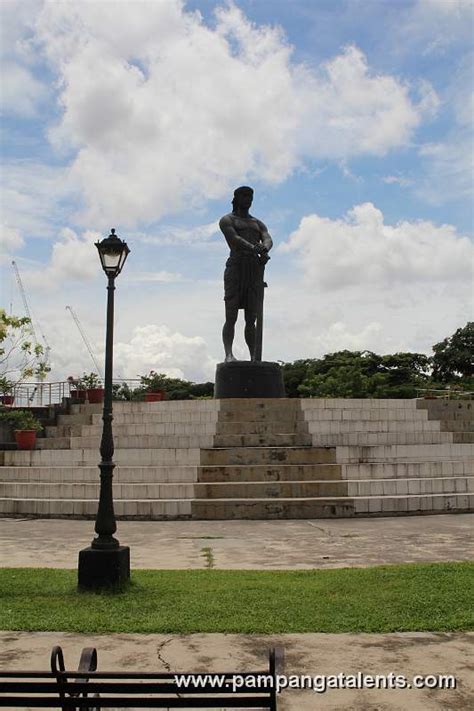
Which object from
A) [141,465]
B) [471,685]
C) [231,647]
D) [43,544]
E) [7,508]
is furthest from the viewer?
[141,465]

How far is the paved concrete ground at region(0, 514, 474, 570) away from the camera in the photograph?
292 inches

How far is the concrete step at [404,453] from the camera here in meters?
12.7

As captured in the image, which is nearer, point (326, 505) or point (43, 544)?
point (43, 544)

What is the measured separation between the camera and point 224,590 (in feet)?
18.9

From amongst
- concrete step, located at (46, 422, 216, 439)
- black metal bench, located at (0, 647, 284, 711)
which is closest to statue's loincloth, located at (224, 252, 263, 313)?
concrete step, located at (46, 422, 216, 439)

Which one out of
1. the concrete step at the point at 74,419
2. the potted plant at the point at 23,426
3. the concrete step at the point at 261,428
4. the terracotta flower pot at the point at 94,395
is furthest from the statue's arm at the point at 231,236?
the potted plant at the point at 23,426

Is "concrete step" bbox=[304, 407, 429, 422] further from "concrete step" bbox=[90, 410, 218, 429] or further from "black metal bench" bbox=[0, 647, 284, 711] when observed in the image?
"black metal bench" bbox=[0, 647, 284, 711]

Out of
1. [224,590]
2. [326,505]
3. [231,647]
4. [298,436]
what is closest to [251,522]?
[326,505]

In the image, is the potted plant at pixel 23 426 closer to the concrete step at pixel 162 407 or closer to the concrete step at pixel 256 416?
the concrete step at pixel 162 407

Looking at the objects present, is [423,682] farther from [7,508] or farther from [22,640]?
[7,508]

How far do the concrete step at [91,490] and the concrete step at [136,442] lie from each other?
1.87 metres

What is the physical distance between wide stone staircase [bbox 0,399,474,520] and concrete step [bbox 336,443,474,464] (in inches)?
0.8

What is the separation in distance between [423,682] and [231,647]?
1.21 m

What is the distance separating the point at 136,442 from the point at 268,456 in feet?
10.1
